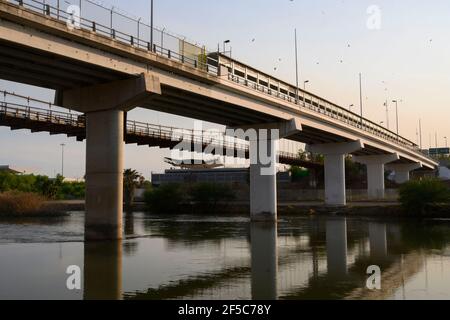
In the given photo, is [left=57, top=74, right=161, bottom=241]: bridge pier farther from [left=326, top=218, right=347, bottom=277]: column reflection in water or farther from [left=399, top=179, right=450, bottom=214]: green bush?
[left=399, top=179, right=450, bottom=214]: green bush

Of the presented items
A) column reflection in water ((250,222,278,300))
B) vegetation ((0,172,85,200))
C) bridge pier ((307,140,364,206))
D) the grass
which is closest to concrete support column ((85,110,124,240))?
column reflection in water ((250,222,278,300))

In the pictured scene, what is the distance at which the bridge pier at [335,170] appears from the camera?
6931 centimetres

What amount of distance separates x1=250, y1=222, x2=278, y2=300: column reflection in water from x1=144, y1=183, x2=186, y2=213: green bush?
4391cm

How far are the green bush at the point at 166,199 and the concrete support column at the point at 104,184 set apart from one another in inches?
1978

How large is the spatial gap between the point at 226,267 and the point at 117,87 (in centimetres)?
1596

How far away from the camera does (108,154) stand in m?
32.2

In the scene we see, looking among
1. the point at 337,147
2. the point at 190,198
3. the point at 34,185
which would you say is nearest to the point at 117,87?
the point at 337,147

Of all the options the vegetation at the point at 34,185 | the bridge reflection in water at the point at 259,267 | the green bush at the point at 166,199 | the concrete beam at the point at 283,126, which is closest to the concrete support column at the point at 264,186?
the concrete beam at the point at 283,126

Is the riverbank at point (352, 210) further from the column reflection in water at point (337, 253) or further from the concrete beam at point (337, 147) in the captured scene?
the column reflection in water at point (337, 253)

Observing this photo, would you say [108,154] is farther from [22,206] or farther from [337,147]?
[337,147]

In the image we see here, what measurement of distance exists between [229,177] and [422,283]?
130 m

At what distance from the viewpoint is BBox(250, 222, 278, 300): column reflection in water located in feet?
52.5

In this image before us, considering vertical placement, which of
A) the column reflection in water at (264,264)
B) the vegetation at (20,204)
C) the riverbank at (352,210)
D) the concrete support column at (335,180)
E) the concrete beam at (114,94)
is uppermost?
the concrete beam at (114,94)
